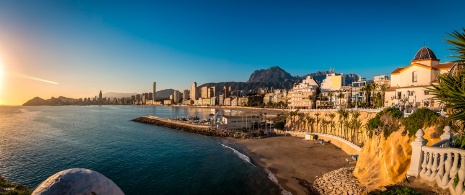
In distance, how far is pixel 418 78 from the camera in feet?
125

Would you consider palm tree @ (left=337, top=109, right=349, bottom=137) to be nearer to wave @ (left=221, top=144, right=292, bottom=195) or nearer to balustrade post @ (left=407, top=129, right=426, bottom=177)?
wave @ (left=221, top=144, right=292, bottom=195)

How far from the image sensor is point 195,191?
24.1 m

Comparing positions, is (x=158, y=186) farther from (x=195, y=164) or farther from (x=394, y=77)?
(x=394, y=77)

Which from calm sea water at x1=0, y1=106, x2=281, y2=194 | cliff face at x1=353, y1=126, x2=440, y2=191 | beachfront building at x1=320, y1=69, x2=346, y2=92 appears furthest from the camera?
beachfront building at x1=320, y1=69, x2=346, y2=92

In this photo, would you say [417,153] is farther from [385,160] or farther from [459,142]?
[385,160]

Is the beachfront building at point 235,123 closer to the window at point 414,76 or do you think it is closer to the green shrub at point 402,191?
the window at point 414,76

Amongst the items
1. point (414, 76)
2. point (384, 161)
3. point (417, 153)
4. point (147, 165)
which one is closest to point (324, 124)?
point (414, 76)

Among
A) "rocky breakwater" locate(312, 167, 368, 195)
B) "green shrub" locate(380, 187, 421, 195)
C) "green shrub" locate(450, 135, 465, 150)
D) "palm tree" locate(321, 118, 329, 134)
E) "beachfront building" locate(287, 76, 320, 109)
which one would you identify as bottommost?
"rocky breakwater" locate(312, 167, 368, 195)

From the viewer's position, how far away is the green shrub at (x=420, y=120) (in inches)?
638

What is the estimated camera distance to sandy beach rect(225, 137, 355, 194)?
2599cm

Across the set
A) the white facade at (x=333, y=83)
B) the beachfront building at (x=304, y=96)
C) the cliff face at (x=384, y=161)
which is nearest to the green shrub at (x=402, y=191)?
the cliff face at (x=384, y=161)

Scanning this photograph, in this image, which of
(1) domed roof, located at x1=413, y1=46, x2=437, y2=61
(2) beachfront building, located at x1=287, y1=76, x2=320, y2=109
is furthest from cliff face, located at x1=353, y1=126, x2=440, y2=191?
(2) beachfront building, located at x1=287, y1=76, x2=320, y2=109

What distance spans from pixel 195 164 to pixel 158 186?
29.0ft

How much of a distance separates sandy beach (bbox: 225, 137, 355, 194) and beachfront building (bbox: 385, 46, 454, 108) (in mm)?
13901
